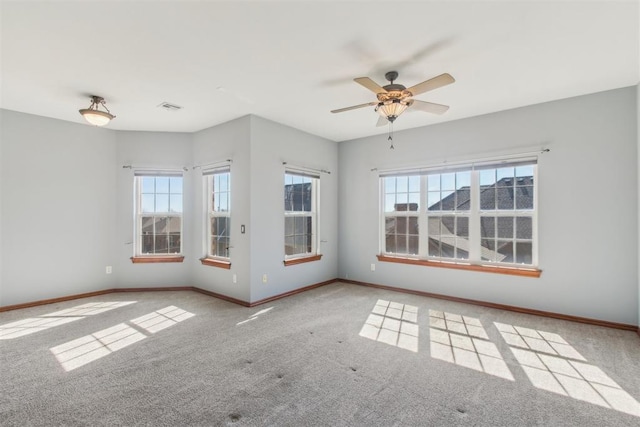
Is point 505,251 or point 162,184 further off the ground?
point 162,184

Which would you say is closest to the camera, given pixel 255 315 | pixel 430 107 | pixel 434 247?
pixel 430 107

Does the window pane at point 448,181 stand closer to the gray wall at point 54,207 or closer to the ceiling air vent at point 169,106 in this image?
the ceiling air vent at point 169,106

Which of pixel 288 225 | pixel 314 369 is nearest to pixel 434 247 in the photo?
pixel 288 225

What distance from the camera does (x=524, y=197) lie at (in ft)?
12.9

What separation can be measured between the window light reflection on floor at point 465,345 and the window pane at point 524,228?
1.33 meters

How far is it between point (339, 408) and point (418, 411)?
1.72 ft

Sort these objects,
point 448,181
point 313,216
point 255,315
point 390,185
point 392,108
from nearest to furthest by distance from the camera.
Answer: point 392,108 < point 255,315 < point 448,181 < point 390,185 < point 313,216

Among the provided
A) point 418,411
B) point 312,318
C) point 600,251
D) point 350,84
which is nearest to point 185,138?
point 350,84

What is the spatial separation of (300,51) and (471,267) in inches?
→ 141

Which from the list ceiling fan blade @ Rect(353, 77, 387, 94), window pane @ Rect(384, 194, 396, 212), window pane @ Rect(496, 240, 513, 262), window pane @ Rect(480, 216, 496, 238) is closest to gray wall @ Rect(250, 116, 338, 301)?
window pane @ Rect(384, 194, 396, 212)

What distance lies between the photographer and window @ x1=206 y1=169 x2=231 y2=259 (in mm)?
4570

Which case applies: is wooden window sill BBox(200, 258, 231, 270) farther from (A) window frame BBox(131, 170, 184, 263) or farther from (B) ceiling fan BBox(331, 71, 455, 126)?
(B) ceiling fan BBox(331, 71, 455, 126)

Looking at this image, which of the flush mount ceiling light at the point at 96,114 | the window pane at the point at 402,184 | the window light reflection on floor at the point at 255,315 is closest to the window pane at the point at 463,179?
the window pane at the point at 402,184

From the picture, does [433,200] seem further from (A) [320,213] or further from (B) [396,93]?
(B) [396,93]
